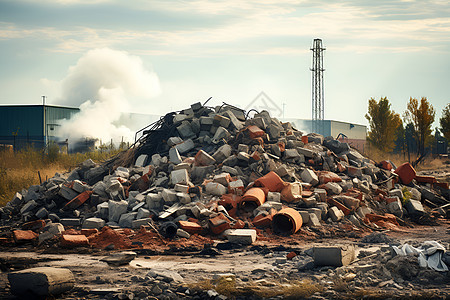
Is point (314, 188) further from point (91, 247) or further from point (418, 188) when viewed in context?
point (91, 247)

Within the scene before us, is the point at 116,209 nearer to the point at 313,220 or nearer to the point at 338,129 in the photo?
the point at 313,220

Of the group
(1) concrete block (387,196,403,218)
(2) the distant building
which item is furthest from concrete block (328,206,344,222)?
(2) the distant building

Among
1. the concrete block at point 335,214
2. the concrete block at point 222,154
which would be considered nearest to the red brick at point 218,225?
the concrete block at point 335,214

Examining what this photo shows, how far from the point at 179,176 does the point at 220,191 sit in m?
1.21

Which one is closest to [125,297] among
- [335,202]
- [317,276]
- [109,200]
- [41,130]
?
[317,276]

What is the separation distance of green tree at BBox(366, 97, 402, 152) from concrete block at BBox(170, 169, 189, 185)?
26.0 meters

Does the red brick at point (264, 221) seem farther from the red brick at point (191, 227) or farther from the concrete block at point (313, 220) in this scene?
the red brick at point (191, 227)

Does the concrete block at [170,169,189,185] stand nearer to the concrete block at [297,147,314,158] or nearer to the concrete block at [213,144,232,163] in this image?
the concrete block at [213,144,232,163]

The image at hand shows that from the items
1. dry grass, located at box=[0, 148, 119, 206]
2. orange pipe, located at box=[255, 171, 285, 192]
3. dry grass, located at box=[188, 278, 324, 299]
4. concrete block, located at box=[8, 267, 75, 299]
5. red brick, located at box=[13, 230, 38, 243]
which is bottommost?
red brick, located at box=[13, 230, 38, 243]

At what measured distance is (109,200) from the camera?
1181 centimetres

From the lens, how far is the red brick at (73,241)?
984 cm

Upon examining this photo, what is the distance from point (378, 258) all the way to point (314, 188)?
523 cm

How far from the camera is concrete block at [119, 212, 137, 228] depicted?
1102 centimetres

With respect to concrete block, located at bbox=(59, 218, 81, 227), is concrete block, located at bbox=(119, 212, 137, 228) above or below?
above
